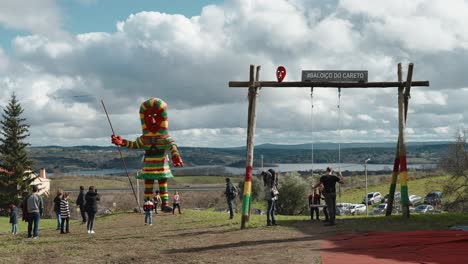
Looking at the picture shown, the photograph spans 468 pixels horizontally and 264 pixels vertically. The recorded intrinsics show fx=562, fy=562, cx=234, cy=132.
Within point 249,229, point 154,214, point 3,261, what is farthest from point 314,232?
point 154,214

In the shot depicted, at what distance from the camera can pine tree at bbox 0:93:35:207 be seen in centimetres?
6450

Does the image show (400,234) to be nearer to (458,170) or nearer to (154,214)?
(154,214)

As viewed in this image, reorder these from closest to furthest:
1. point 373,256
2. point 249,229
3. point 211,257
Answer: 1. point 373,256
2. point 211,257
3. point 249,229

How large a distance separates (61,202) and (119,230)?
2.63m

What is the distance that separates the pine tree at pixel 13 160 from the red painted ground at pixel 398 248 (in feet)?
183

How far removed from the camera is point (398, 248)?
1394 centimetres

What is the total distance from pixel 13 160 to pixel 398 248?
60675mm

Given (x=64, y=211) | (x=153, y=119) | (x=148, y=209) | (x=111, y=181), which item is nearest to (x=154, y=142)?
(x=153, y=119)

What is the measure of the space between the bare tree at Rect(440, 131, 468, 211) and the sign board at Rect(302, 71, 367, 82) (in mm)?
25253

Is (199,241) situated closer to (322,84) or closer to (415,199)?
(322,84)

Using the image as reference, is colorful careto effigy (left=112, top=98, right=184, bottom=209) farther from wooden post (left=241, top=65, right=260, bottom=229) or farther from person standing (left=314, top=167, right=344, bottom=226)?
person standing (left=314, top=167, right=344, bottom=226)

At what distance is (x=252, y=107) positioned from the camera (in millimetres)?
20891

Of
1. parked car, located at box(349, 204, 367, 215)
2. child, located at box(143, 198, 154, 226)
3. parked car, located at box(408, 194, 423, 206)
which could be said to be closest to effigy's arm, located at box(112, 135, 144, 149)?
child, located at box(143, 198, 154, 226)

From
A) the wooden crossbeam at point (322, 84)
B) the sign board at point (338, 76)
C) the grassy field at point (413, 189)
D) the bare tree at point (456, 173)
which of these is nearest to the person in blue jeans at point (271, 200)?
the wooden crossbeam at point (322, 84)
